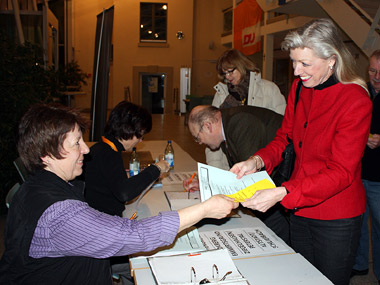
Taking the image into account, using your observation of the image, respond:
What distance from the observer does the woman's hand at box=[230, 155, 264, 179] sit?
1807 millimetres

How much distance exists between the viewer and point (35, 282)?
50.3 inches

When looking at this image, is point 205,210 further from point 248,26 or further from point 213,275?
point 248,26

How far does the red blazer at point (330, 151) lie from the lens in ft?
4.78

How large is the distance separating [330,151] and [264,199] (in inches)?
14.2

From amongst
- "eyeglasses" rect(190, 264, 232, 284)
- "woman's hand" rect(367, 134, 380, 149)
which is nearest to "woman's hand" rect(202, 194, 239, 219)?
"eyeglasses" rect(190, 264, 232, 284)

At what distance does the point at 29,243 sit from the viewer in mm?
1218

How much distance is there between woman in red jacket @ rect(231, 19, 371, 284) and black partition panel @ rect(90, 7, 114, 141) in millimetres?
3981

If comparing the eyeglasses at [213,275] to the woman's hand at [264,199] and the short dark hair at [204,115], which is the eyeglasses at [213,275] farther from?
the short dark hair at [204,115]

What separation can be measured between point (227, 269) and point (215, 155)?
1.80m

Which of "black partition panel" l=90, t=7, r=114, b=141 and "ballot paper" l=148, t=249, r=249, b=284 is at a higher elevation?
"black partition panel" l=90, t=7, r=114, b=141

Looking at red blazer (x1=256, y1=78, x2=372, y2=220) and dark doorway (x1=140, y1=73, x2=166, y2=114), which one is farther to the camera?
dark doorway (x1=140, y1=73, x2=166, y2=114)

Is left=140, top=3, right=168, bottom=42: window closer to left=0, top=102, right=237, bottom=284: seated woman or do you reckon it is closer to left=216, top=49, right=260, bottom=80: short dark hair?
left=216, top=49, right=260, bottom=80: short dark hair

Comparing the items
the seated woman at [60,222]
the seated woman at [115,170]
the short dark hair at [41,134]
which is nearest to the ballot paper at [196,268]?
the seated woman at [60,222]

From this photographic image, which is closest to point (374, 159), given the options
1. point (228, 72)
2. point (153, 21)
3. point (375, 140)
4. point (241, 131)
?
point (375, 140)
